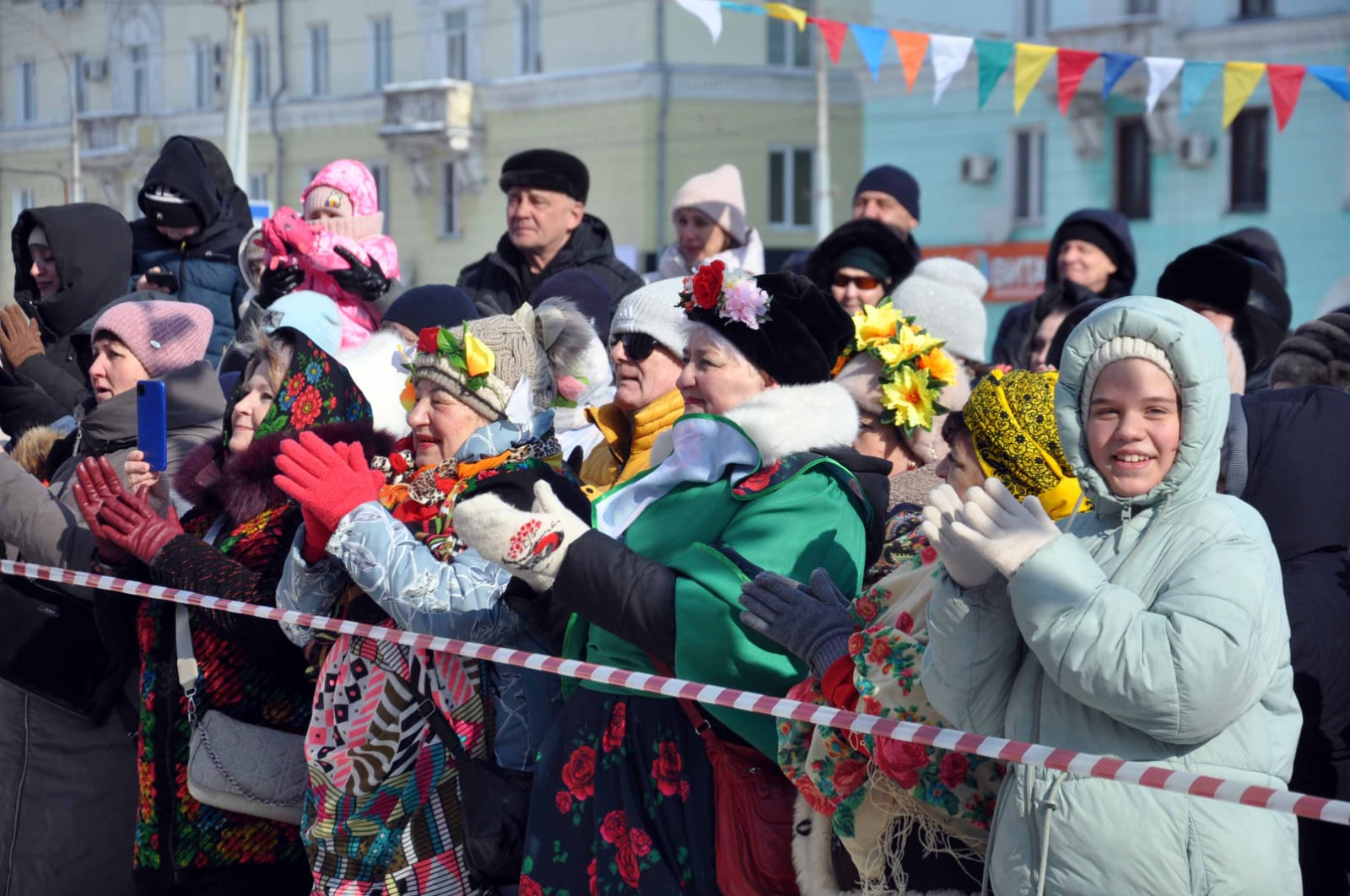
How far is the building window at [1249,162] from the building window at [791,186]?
8.55m

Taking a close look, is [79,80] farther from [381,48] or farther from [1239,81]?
[1239,81]

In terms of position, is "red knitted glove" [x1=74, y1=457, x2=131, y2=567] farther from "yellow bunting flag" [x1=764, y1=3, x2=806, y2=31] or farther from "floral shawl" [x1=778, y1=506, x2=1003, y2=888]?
"yellow bunting flag" [x1=764, y1=3, x2=806, y2=31]

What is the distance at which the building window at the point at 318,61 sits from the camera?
32.4m

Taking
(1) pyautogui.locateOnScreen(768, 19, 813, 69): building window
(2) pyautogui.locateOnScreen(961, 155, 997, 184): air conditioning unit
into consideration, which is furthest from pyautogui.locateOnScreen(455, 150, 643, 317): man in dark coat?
(1) pyautogui.locateOnScreen(768, 19, 813, 69): building window

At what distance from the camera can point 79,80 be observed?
33250 millimetres

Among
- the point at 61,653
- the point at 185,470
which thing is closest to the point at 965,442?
the point at 185,470

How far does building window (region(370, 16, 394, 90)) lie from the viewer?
3189 cm

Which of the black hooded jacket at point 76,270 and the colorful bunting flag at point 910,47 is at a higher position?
the colorful bunting flag at point 910,47

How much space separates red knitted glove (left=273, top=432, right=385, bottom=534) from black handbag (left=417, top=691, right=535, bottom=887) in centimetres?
58

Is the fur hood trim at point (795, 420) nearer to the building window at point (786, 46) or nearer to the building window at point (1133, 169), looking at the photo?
the building window at point (1133, 169)

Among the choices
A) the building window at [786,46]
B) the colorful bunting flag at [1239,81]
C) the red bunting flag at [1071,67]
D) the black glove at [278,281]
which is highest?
the building window at [786,46]

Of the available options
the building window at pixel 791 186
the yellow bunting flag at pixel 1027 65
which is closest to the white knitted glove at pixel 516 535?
the yellow bunting flag at pixel 1027 65

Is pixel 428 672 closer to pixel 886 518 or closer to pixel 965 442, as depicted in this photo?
pixel 886 518

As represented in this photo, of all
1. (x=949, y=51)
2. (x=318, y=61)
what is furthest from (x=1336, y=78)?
(x=318, y=61)
